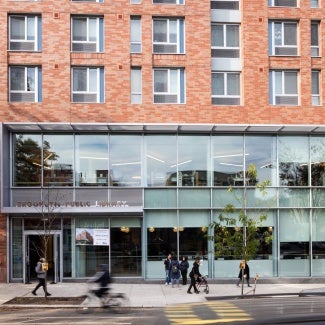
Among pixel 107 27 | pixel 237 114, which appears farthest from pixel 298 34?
pixel 107 27

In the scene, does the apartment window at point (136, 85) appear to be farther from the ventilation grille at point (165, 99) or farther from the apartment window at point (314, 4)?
the apartment window at point (314, 4)

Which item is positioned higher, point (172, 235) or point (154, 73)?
point (154, 73)

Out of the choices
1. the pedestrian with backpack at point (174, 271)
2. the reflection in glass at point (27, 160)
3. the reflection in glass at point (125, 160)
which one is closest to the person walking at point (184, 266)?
the pedestrian with backpack at point (174, 271)

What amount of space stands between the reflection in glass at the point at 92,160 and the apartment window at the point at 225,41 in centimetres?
687

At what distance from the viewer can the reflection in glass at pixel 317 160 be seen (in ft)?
91.9

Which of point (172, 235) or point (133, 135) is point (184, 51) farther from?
point (172, 235)

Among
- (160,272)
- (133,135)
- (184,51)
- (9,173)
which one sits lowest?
(160,272)

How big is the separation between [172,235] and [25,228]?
6.86 m

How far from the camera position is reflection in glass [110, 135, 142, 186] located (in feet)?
89.1

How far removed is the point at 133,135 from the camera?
90.1ft

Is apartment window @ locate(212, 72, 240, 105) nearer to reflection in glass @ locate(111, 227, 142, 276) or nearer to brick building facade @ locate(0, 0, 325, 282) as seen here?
brick building facade @ locate(0, 0, 325, 282)

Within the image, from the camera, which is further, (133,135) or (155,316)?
(133,135)

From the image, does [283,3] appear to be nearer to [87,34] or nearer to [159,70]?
[159,70]

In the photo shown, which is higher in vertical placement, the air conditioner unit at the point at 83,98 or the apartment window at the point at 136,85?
the apartment window at the point at 136,85
